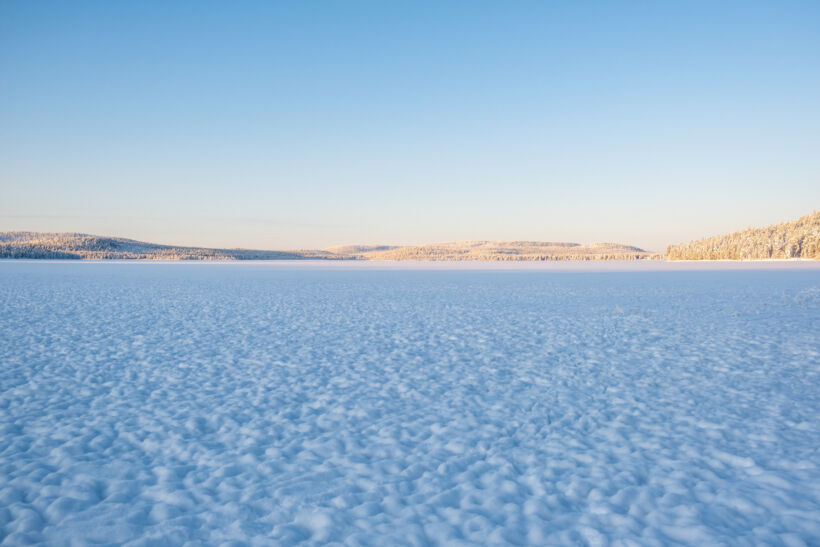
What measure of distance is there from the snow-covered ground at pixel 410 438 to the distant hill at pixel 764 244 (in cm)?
8970

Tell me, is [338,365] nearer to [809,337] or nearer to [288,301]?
[809,337]

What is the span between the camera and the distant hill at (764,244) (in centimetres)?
8090

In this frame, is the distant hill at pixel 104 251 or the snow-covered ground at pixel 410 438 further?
the distant hill at pixel 104 251

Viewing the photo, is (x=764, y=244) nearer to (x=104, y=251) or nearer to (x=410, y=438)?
(x=410, y=438)

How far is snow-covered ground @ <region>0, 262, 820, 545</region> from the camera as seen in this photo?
3.52 m

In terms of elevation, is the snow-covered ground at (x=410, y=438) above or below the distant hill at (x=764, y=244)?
below

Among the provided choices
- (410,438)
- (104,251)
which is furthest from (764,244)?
(104,251)

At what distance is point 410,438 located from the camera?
503 cm

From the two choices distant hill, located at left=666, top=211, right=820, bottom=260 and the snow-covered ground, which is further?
distant hill, located at left=666, top=211, right=820, bottom=260

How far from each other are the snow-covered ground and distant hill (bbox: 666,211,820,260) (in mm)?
89698

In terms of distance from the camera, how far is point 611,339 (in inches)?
401

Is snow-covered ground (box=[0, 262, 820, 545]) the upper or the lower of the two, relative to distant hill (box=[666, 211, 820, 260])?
lower

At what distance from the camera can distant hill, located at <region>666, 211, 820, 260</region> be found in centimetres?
8090

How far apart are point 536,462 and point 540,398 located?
6.15 feet
